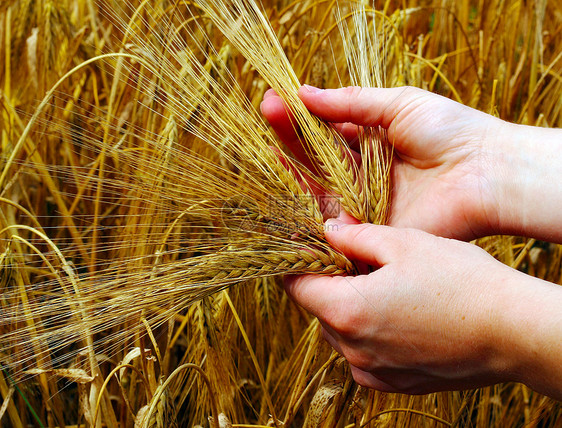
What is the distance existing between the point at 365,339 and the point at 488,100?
3.02 ft

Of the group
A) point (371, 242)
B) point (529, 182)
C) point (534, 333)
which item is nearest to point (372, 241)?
point (371, 242)

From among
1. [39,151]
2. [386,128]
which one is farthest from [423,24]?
[39,151]

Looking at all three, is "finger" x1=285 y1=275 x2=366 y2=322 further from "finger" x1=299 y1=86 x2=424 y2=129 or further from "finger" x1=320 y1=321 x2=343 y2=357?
"finger" x1=299 y1=86 x2=424 y2=129

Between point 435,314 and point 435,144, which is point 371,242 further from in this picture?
point 435,144

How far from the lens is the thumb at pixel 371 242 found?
2.73ft

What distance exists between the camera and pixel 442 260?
2.64ft

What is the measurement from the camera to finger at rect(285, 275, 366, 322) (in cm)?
83

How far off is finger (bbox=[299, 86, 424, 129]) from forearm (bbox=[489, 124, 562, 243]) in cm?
20

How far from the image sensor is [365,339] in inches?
32.6

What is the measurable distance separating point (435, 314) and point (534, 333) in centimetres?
12

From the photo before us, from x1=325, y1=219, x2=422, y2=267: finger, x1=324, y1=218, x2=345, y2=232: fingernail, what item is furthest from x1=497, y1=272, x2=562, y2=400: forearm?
x1=324, y1=218, x2=345, y2=232: fingernail

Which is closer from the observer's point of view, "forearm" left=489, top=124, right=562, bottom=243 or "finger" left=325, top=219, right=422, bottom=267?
"finger" left=325, top=219, right=422, bottom=267

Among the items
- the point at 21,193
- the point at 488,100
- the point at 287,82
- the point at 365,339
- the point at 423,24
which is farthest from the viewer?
the point at 423,24

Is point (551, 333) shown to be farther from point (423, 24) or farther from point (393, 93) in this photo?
point (423, 24)
